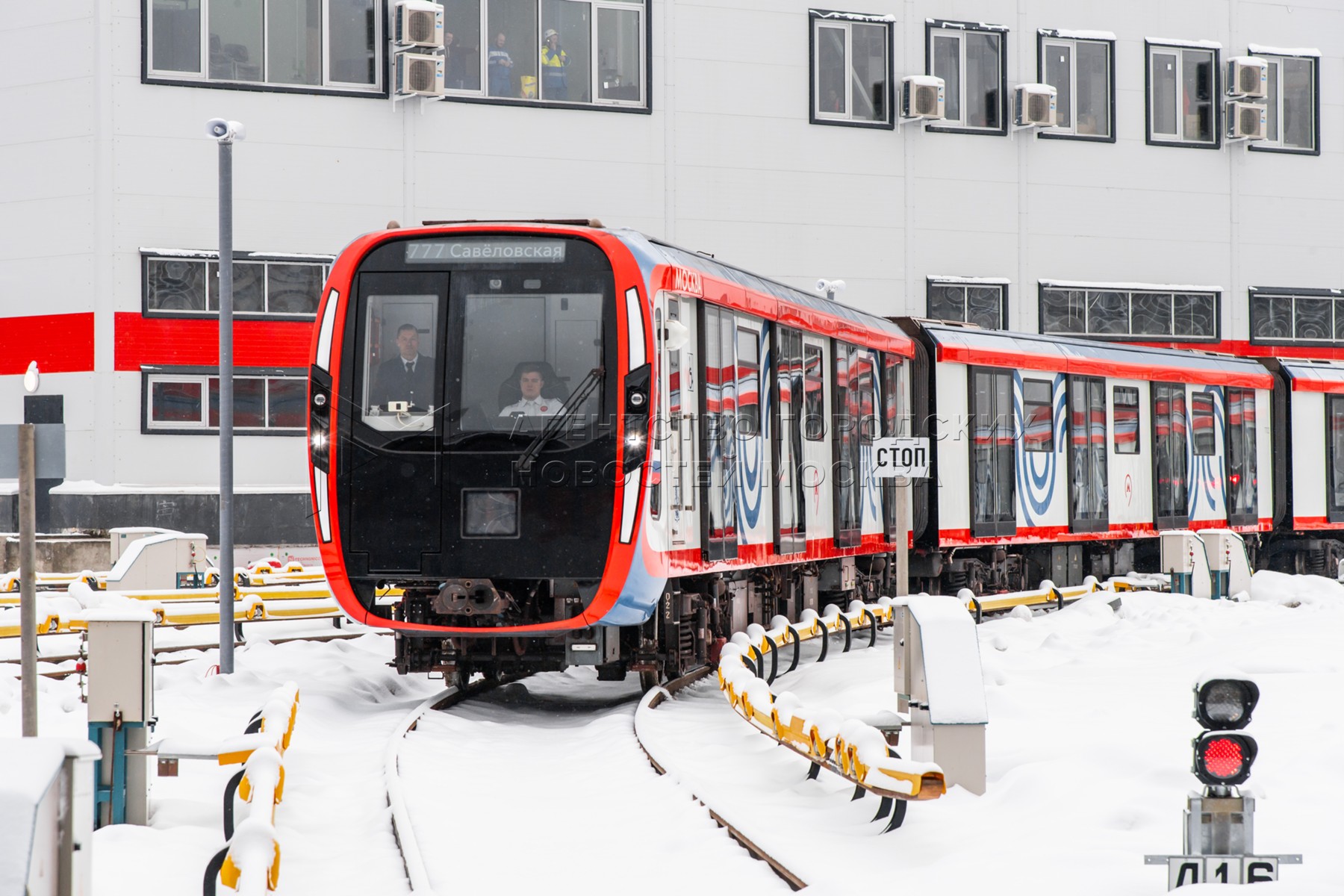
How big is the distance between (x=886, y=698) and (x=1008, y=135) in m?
22.0

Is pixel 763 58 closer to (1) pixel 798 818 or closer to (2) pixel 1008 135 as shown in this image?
(2) pixel 1008 135

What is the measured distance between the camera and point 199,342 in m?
25.9

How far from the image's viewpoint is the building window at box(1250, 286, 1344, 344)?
33.1 m

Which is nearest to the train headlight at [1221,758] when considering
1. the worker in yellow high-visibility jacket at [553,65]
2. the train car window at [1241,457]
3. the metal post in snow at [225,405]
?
the metal post in snow at [225,405]

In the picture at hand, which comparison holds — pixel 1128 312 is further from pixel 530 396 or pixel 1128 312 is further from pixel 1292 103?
pixel 530 396

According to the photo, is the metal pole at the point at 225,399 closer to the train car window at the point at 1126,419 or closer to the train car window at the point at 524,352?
the train car window at the point at 524,352

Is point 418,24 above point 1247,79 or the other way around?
the other way around

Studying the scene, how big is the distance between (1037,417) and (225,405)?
416 inches

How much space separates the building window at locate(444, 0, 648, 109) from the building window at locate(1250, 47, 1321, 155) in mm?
13678

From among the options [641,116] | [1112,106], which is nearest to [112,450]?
[641,116]

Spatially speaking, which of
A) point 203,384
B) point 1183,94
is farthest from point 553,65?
point 1183,94

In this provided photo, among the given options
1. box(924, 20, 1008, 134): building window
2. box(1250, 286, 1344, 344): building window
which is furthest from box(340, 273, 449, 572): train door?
box(1250, 286, 1344, 344): building window

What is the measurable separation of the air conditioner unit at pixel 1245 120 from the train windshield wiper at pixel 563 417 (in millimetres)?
25306

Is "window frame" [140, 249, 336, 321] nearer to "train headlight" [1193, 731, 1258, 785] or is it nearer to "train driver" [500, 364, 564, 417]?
"train driver" [500, 364, 564, 417]
